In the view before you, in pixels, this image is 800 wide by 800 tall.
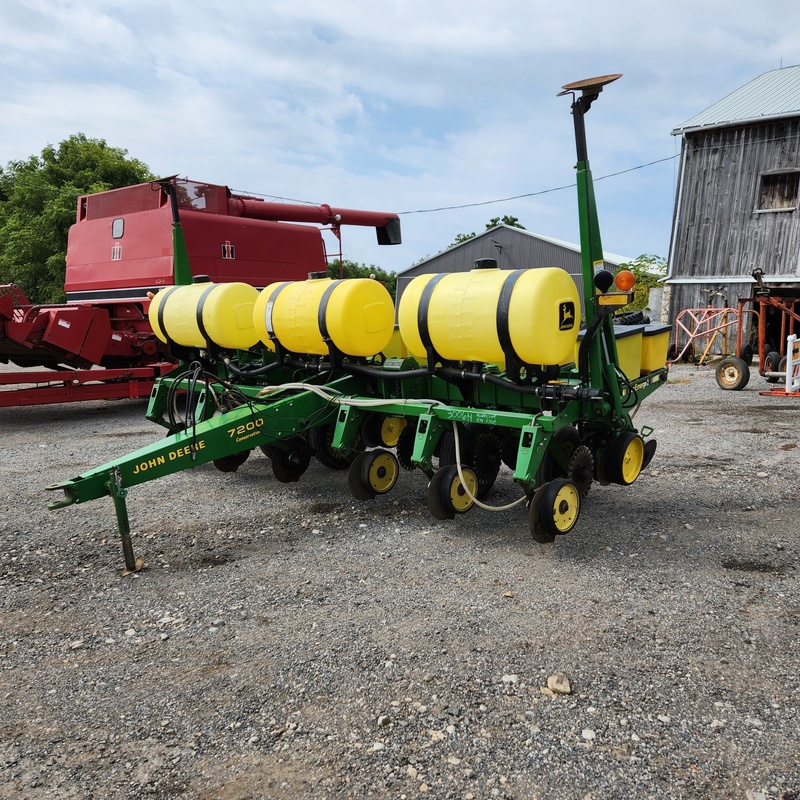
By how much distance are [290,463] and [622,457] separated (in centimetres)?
263

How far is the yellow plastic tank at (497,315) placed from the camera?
4.25m

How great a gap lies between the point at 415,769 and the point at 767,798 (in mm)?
1131

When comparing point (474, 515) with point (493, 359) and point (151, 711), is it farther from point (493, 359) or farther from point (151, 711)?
point (151, 711)

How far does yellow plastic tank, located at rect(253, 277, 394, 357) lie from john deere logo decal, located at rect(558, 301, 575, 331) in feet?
4.89

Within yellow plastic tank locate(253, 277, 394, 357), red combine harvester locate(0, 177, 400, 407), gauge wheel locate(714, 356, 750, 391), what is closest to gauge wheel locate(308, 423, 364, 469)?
yellow plastic tank locate(253, 277, 394, 357)

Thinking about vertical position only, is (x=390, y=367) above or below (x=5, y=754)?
above

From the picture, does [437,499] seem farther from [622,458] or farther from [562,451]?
[622,458]

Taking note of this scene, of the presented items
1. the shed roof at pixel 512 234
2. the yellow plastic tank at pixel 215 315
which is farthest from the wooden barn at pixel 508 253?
the yellow plastic tank at pixel 215 315

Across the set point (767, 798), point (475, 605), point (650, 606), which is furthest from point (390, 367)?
point (767, 798)

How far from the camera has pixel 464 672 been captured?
122 inches

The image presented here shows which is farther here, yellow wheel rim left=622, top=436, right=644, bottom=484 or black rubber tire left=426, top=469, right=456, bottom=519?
yellow wheel rim left=622, top=436, right=644, bottom=484

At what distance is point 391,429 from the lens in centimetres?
575

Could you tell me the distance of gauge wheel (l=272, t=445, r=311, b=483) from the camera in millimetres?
5949

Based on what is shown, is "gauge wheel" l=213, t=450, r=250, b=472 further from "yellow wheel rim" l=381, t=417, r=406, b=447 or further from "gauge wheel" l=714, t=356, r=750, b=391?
"gauge wheel" l=714, t=356, r=750, b=391
